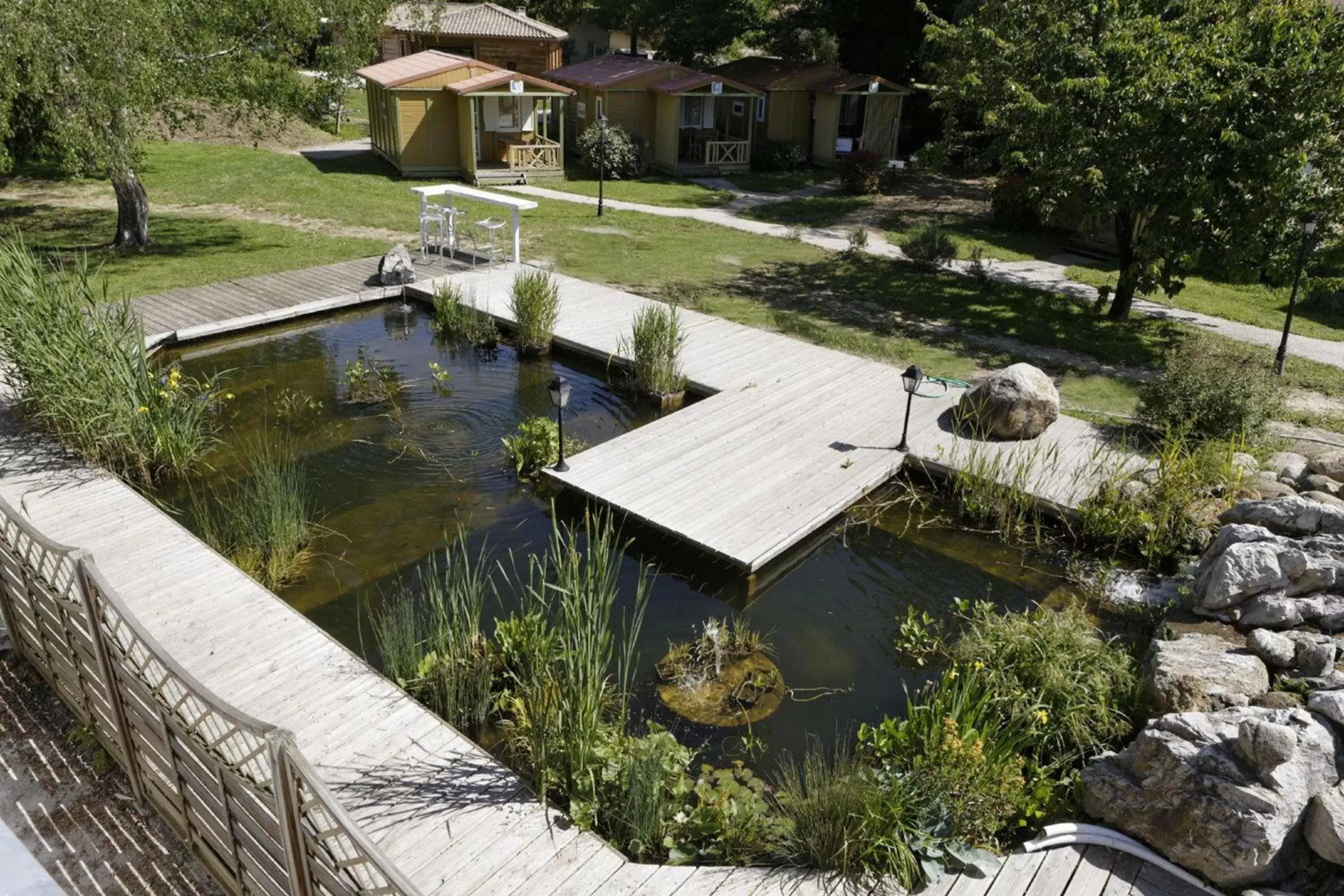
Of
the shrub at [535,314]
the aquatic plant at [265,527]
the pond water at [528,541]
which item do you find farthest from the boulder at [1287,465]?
the aquatic plant at [265,527]

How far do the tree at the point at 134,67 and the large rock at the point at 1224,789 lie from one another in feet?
40.0

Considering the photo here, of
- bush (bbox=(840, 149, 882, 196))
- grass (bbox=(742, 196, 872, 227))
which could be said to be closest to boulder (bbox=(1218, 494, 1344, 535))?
grass (bbox=(742, 196, 872, 227))

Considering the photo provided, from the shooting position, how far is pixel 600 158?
19.4 m

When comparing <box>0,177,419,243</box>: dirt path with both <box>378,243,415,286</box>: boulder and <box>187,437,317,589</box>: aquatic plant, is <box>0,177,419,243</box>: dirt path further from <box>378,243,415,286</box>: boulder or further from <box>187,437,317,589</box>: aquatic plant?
<box>187,437,317,589</box>: aquatic plant

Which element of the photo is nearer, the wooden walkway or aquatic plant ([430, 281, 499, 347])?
the wooden walkway

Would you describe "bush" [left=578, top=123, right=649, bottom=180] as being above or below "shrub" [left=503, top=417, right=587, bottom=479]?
above

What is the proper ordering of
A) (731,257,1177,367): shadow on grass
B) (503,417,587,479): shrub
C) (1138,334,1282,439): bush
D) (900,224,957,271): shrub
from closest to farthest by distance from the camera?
(503,417,587,479): shrub, (1138,334,1282,439): bush, (731,257,1177,367): shadow on grass, (900,224,957,271): shrub

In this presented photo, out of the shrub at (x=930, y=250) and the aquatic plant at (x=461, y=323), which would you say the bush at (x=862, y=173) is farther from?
the aquatic plant at (x=461, y=323)

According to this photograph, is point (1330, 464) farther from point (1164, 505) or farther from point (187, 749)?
point (187, 749)

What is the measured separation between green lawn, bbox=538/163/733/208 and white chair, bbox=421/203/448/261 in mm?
5985

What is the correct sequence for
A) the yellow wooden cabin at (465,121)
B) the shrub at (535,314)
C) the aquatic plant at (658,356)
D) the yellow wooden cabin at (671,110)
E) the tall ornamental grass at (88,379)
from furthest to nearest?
the yellow wooden cabin at (671,110)
the yellow wooden cabin at (465,121)
the shrub at (535,314)
the aquatic plant at (658,356)
the tall ornamental grass at (88,379)

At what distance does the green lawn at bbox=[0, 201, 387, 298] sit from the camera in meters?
12.8

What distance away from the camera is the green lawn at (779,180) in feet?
74.3

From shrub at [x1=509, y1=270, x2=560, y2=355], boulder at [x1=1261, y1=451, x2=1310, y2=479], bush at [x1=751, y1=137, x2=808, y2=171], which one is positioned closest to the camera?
boulder at [x1=1261, y1=451, x2=1310, y2=479]
